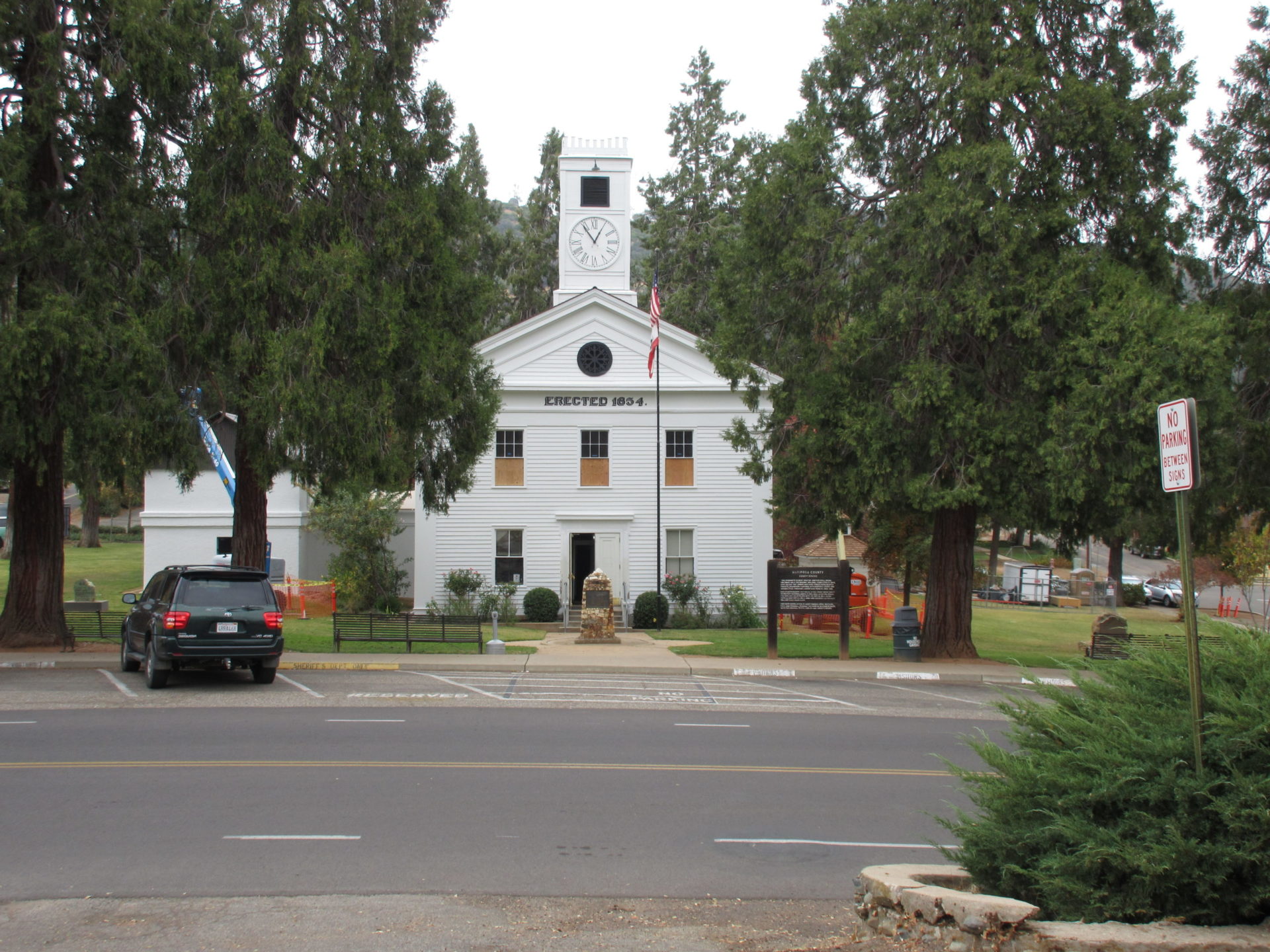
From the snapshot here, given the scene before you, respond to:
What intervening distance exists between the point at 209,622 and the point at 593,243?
888 inches

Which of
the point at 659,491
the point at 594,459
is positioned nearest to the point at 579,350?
the point at 594,459

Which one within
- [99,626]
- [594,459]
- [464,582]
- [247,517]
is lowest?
[99,626]

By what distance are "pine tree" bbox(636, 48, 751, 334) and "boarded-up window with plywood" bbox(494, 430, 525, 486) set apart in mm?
23178

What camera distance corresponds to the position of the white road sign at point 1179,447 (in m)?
5.67

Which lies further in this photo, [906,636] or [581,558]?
[581,558]

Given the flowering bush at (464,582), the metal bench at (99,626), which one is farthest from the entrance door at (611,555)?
the metal bench at (99,626)

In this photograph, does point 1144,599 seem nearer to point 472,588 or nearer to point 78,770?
point 472,588

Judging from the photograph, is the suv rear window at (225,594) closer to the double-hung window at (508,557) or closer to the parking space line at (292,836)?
the parking space line at (292,836)

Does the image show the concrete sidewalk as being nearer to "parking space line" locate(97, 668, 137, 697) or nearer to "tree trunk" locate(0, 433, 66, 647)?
"parking space line" locate(97, 668, 137, 697)

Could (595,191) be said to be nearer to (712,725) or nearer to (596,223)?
(596,223)

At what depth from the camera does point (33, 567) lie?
21.1 m

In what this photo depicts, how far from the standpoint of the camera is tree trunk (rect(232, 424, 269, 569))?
831 inches

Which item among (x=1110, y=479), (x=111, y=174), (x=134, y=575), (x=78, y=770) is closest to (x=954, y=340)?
(x=1110, y=479)

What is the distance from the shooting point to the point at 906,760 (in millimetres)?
11945
